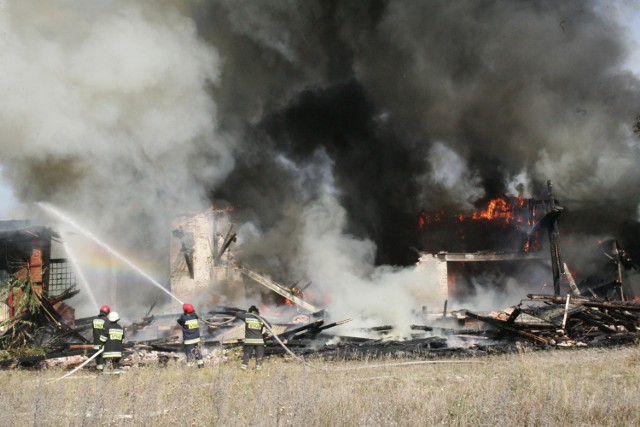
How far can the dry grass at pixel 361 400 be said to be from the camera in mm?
5273

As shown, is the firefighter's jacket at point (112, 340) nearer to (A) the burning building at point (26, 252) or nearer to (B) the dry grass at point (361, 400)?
(B) the dry grass at point (361, 400)

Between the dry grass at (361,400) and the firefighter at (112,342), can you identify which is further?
the firefighter at (112,342)

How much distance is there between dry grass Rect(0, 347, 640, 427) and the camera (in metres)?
5.27

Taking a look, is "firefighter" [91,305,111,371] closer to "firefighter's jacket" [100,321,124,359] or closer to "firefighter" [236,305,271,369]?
"firefighter's jacket" [100,321,124,359]

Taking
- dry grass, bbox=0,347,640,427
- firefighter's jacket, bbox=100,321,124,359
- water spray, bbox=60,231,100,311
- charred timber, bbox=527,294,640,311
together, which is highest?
water spray, bbox=60,231,100,311

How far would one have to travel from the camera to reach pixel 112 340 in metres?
9.66

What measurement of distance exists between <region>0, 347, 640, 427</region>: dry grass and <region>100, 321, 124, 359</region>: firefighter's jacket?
898mm

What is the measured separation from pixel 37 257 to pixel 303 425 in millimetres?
14201

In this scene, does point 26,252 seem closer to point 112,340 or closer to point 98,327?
point 98,327

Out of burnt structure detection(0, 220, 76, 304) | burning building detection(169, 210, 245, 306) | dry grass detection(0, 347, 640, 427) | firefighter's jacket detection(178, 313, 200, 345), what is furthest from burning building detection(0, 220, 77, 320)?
dry grass detection(0, 347, 640, 427)

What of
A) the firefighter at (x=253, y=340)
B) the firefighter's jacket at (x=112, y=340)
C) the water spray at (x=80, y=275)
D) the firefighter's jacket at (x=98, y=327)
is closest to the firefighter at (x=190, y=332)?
the firefighter at (x=253, y=340)

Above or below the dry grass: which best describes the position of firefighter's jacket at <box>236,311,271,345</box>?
above

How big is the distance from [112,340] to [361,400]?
5366mm

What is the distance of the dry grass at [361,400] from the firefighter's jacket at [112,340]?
0.90 meters
